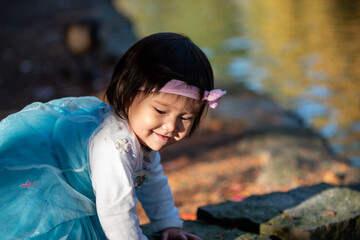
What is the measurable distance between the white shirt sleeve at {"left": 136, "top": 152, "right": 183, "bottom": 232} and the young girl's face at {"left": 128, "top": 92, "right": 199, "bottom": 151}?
14.7 inches

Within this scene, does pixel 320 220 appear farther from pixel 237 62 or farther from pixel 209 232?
pixel 237 62

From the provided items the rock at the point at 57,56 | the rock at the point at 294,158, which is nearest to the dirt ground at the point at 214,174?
the rock at the point at 294,158

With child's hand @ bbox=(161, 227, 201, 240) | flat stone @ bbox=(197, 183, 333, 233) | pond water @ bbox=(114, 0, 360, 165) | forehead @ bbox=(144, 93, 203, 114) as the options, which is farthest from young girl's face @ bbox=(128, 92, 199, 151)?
pond water @ bbox=(114, 0, 360, 165)

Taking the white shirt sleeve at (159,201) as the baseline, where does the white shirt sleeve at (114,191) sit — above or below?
above

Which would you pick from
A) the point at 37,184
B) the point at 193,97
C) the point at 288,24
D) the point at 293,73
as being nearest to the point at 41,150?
the point at 37,184

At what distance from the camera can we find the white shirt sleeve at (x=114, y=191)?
1933mm

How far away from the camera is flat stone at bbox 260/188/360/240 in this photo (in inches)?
98.3

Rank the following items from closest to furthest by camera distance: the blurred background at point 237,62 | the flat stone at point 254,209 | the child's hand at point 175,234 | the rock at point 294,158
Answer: the child's hand at point 175,234, the flat stone at point 254,209, the rock at point 294,158, the blurred background at point 237,62

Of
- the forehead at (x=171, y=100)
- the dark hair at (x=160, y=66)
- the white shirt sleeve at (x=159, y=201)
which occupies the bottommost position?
the white shirt sleeve at (x=159, y=201)

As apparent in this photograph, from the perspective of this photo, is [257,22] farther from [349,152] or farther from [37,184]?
[37,184]

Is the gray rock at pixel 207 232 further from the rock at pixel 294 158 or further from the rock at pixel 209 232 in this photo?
the rock at pixel 294 158

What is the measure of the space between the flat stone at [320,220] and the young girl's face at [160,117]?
0.87 metres

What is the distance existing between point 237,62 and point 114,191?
7965mm

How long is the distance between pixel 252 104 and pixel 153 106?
192 inches
